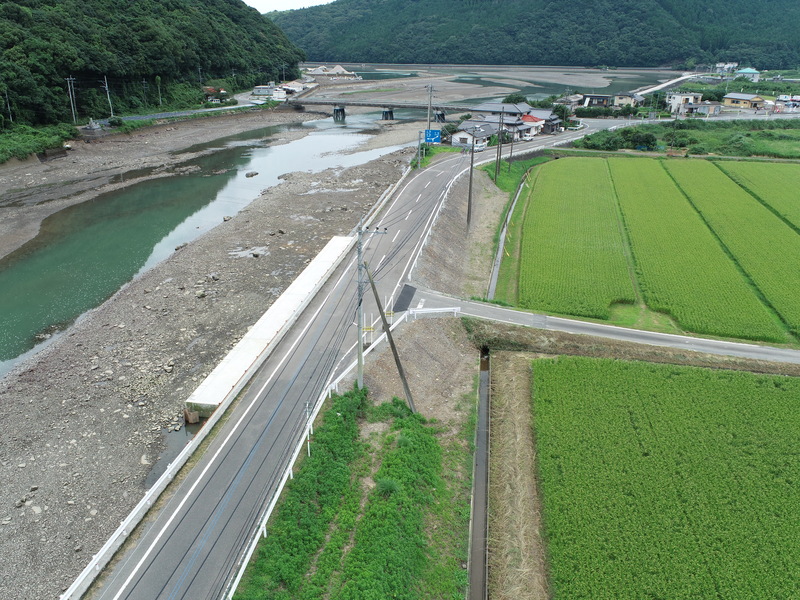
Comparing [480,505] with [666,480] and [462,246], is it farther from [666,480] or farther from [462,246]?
[462,246]

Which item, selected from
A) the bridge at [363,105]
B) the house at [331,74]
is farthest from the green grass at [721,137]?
the house at [331,74]

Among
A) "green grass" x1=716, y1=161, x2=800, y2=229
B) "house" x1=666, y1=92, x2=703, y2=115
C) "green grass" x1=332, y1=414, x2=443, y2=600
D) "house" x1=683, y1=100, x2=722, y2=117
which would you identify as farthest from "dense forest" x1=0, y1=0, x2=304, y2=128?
"house" x1=683, y1=100, x2=722, y2=117

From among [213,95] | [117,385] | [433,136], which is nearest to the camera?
[117,385]

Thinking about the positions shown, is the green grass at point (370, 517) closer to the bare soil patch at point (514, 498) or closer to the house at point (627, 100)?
the bare soil patch at point (514, 498)

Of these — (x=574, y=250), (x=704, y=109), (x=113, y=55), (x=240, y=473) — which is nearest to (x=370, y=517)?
(x=240, y=473)

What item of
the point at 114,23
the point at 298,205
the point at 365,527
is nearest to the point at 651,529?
the point at 365,527

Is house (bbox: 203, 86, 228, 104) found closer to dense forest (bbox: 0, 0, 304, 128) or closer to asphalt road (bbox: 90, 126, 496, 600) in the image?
dense forest (bbox: 0, 0, 304, 128)

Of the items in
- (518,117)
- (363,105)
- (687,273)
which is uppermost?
(363,105)
